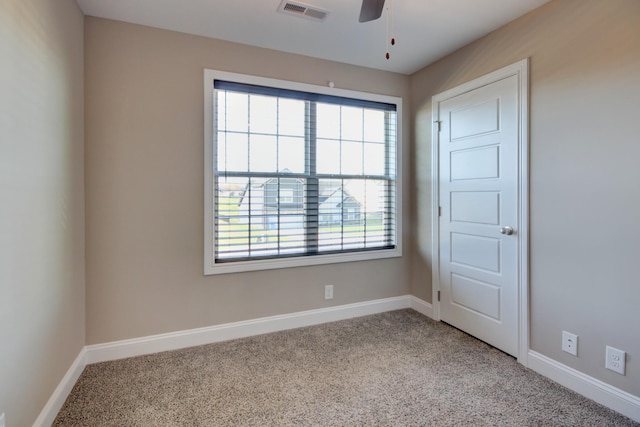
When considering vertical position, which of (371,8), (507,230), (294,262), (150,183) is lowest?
(294,262)

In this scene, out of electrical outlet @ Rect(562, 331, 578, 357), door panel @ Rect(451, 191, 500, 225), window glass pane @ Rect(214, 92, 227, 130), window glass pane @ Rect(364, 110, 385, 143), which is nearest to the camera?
electrical outlet @ Rect(562, 331, 578, 357)

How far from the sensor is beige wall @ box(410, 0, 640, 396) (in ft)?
5.82

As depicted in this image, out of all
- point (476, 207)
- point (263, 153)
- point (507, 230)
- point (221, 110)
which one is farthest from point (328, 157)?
point (507, 230)

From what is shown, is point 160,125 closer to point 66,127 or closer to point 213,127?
point 213,127

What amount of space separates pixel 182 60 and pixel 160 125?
1.83 feet

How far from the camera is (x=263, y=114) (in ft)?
9.25

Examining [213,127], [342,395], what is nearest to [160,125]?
[213,127]

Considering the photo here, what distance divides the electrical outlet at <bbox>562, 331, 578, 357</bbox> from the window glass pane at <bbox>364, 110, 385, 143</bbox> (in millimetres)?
2245

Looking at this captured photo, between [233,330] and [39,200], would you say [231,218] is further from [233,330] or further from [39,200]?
[39,200]

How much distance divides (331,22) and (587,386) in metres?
3.00

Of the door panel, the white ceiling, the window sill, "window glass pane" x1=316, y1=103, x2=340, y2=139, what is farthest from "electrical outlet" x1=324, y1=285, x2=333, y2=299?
the white ceiling

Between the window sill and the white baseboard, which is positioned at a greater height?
the window sill

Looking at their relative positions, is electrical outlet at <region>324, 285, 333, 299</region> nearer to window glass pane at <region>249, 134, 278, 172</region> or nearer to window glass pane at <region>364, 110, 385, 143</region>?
window glass pane at <region>249, 134, 278, 172</region>

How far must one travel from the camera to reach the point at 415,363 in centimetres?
234
